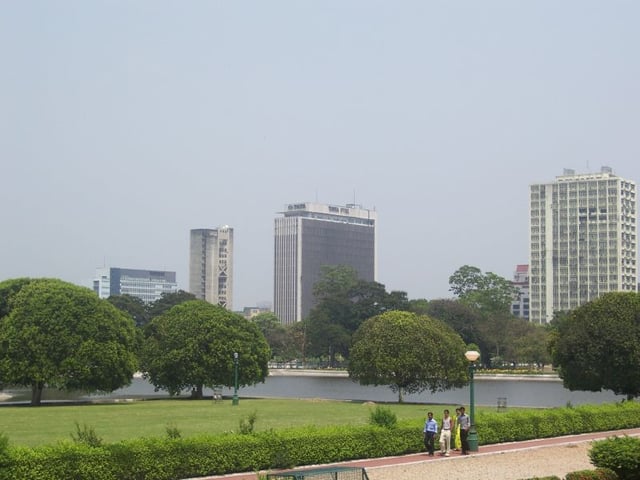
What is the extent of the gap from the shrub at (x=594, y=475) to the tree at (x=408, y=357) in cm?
4202

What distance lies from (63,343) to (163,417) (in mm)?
16617

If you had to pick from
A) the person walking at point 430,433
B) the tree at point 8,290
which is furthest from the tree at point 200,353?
the person walking at point 430,433

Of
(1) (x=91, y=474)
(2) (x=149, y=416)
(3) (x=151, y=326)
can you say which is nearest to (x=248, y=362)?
(3) (x=151, y=326)

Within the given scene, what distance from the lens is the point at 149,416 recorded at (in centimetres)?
4750

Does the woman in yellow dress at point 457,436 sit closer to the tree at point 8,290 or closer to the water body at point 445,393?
the water body at point 445,393

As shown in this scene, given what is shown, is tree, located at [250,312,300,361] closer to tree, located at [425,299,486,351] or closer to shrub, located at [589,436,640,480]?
tree, located at [425,299,486,351]

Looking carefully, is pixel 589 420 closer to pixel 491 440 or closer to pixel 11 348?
pixel 491 440

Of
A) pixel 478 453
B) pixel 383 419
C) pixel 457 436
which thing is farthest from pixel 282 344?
pixel 383 419

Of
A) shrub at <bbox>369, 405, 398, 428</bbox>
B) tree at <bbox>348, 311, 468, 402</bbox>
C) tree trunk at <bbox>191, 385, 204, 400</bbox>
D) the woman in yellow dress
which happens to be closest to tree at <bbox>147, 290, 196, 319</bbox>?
tree trunk at <bbox>191, 385, 204, 400</bbox>

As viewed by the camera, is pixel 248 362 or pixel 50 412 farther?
pixel 248 362

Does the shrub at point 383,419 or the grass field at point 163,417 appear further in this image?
the grass field at point 163,417

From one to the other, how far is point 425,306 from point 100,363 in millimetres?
96442

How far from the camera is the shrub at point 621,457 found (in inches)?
894

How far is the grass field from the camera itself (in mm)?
37844
